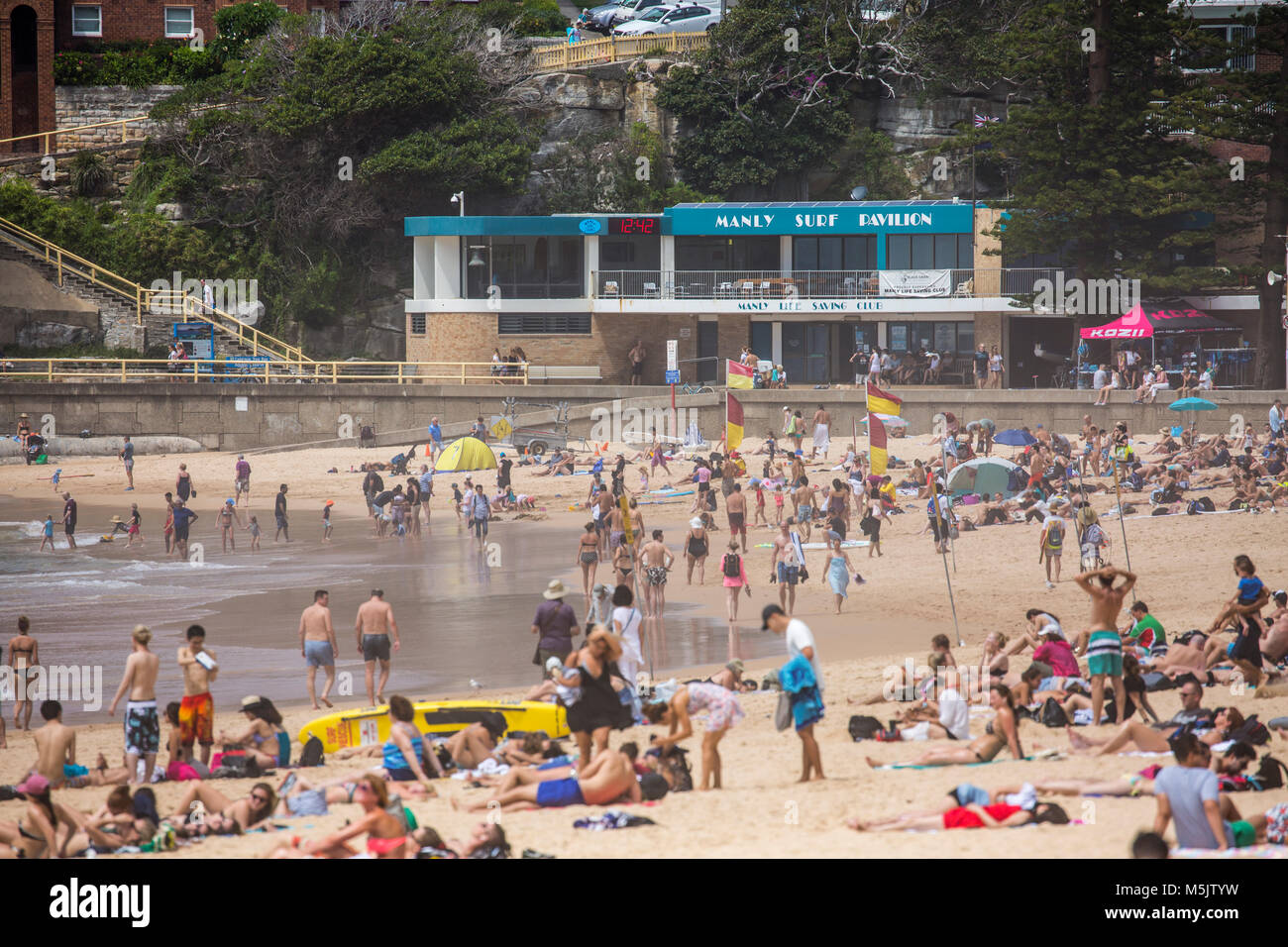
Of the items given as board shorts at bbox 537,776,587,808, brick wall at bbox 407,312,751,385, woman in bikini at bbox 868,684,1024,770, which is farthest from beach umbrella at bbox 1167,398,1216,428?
board shorts at bbox 537,776,587,808

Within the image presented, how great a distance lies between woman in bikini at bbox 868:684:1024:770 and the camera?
36.2 feet

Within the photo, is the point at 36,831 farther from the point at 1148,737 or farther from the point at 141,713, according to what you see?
the point at 1148,737

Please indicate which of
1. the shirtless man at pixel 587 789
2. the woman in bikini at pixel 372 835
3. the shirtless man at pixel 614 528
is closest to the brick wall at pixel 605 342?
the shirtless man at pixel 614 528

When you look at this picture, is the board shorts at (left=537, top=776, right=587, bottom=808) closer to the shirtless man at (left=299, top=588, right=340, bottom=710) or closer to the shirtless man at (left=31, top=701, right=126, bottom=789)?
the shirtless man at (left=31, top=701, right=126, bottom=789)

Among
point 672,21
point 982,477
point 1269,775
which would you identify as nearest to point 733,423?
point 982,477

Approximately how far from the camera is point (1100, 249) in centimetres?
3816

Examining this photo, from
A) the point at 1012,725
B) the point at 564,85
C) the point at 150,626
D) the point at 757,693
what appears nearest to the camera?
the point at 1012,725

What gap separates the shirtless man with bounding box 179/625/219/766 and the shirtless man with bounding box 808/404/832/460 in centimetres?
2145

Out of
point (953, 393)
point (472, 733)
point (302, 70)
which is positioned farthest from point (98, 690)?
point (302, 70)

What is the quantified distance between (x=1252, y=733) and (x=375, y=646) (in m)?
8.36

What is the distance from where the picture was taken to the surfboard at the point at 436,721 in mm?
12414

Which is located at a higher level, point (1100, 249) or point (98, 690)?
point (1100, 249)
